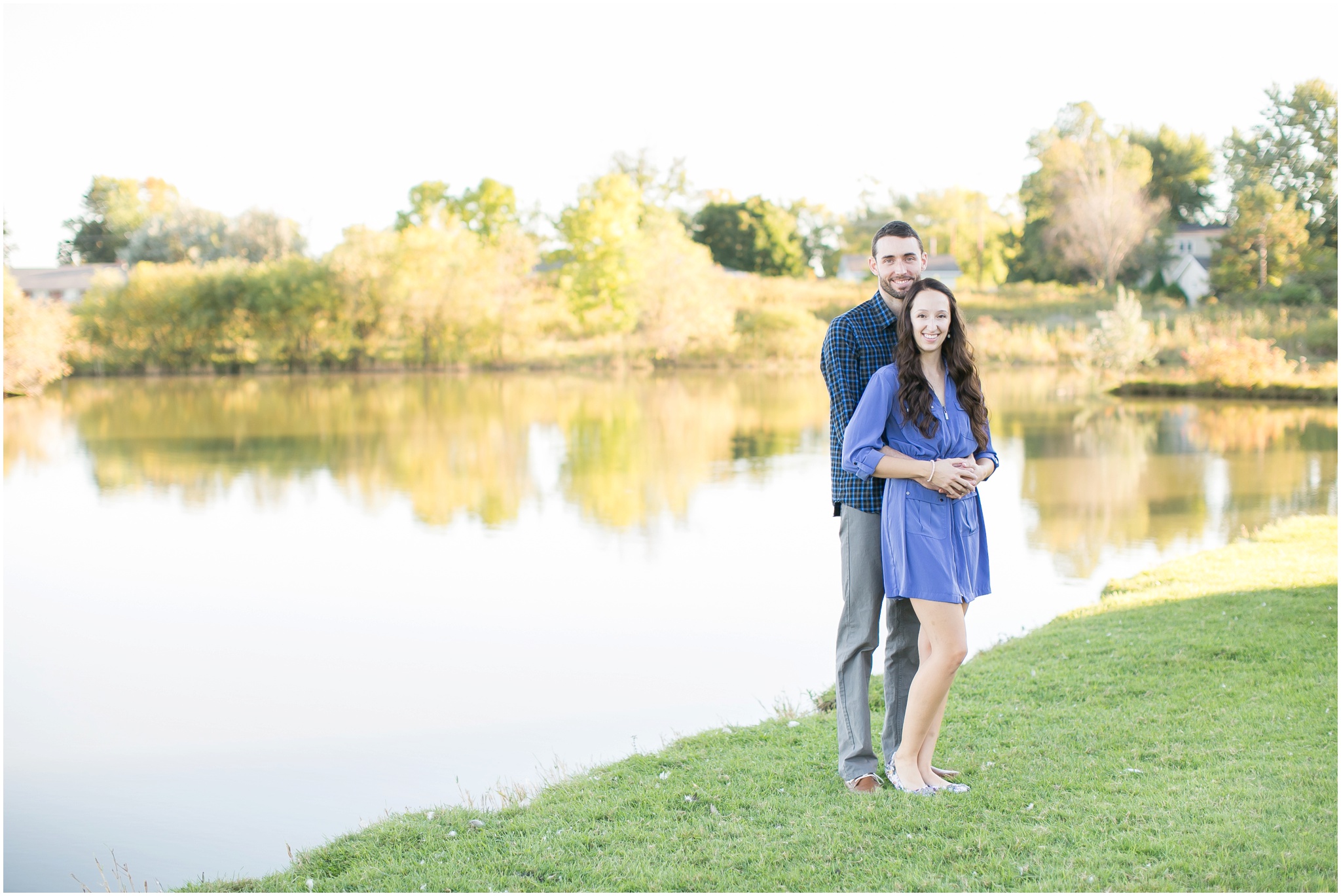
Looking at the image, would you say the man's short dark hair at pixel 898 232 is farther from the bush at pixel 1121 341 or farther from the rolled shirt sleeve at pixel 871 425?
the bush at pixel 1121 341

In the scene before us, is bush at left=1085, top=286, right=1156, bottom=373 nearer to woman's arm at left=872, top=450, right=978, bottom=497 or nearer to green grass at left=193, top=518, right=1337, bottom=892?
green grass at left=193, top=518, right=1337, bottom=892

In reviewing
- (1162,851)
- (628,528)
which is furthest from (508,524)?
(1162,851)

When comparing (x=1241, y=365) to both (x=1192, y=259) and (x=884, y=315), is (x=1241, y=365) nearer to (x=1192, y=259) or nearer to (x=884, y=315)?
(x=884, y=315)

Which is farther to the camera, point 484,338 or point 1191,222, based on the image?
point 1191,222

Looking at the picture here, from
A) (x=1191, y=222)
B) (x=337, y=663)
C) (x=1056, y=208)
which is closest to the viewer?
(x=337, y=663)

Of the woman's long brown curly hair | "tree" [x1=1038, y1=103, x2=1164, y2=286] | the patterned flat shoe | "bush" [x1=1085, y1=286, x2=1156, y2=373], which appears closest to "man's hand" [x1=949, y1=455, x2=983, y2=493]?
the woman's long brown curly hair

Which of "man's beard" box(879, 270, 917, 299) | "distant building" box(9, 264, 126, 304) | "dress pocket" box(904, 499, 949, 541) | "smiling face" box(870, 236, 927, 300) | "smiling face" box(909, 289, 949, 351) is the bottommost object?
"dress pocket" box(904, 499, 949, 541)

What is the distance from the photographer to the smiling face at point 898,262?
3619 millimetres

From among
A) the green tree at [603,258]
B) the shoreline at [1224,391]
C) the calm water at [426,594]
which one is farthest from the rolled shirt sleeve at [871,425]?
the green tree at [603,258]

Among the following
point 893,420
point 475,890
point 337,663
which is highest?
point 893,420

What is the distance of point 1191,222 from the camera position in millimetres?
59594

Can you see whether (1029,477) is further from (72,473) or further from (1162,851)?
(72,473)

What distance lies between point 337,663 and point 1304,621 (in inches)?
238

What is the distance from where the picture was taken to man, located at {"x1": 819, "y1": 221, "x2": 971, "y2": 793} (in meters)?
3.65
